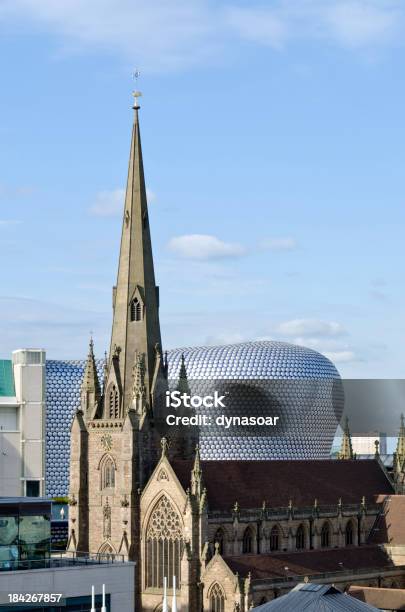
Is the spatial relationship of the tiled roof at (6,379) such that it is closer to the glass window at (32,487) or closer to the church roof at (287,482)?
the glass window at (32,487)

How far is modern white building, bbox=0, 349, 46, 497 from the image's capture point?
577 feet

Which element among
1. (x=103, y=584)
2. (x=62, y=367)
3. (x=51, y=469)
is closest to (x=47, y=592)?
(x=103, y=584)

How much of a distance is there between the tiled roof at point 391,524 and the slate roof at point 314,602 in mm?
23737

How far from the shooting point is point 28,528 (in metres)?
75.7

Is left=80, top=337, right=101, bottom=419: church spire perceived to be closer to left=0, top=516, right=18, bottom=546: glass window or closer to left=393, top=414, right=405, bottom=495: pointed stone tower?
left=0, top=516, right=18, bottom=546: glass window

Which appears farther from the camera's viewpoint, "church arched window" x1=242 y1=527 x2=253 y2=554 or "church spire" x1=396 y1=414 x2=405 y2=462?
"church spire" x1=396 y1=414 x2=405 y2=462

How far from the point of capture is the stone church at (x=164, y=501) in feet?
295

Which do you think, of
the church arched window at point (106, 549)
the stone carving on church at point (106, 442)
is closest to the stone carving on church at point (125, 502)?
the church arched window at point (106, 549)

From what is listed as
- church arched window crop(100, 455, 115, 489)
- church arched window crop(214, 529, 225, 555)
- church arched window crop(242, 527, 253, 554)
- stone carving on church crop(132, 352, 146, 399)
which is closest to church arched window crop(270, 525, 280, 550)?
church arched window crop(242, 527, 253, 554)

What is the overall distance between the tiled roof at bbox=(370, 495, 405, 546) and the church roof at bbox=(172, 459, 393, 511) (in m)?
1.74

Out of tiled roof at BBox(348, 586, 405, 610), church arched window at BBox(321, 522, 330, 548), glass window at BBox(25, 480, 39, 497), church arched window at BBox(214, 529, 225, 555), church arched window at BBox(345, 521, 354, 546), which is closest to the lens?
church arched window at BBox(214, 529, 225, 555)

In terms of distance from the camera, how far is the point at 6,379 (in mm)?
182750

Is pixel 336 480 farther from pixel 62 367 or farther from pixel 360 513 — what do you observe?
pixel 62 367

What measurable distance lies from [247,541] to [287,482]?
316 inches
